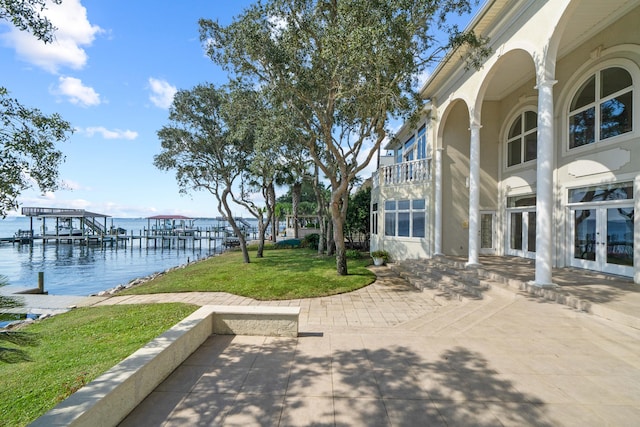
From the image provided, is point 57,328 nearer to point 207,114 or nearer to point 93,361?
point 93,361

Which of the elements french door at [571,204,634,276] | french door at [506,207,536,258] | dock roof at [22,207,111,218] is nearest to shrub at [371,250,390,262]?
french door at [506,207,536,258]

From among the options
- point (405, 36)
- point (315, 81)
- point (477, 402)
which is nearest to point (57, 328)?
point (477, 402)

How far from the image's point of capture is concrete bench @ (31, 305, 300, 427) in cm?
224

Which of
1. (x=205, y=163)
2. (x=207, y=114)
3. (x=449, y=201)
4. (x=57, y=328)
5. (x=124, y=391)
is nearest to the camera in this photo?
(x=124, y=391)

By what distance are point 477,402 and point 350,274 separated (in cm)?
824

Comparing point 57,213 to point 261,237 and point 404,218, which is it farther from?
point 404,218

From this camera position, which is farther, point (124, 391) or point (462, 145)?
point (462, 145)

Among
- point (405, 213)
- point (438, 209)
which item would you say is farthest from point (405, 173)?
point (438, 209)

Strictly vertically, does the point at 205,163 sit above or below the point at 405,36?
below

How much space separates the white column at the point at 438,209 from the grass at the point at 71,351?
9.33 metres

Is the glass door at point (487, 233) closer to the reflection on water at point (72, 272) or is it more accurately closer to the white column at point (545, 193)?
the white column at point (545, 193)

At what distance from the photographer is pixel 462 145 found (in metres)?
13.0

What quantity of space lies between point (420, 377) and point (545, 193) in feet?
18.3

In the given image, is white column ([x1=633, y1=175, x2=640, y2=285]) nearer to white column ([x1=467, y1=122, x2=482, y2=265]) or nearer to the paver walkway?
the paver walkway
